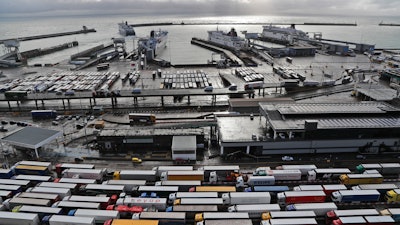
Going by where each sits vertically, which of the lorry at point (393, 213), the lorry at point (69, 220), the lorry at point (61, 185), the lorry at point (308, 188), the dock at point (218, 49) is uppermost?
the dock at point (218, 49)

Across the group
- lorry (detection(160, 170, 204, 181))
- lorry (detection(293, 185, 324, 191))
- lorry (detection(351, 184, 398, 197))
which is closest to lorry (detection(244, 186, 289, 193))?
lorry (detection(293, 185, 324, 191))

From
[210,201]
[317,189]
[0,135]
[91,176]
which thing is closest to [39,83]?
[0,135]

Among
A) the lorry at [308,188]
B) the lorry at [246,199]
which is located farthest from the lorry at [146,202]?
the lorry at [308,188]

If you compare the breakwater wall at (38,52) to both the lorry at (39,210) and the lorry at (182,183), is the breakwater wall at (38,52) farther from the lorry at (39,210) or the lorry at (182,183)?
the lorry at (182,183)

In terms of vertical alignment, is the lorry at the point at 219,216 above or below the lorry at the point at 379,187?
above

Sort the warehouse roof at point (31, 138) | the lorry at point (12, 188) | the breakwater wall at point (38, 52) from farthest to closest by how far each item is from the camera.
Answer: the breakwater wall at point (38, 52) → the warehouse roof at point (31, 138) → the lorry at point (12, 188)

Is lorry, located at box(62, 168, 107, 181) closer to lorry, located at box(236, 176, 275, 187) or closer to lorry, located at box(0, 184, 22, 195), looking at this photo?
lorry, located at box(0, 184, 22, 195)

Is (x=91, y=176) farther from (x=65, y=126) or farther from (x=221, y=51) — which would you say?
(x=221, y=51)
